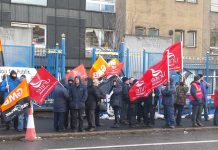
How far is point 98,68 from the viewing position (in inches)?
743

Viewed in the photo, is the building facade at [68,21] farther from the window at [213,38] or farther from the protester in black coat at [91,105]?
the protester in black coat at [91,105]

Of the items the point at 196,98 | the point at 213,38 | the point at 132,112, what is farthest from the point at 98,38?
the point at 132,112

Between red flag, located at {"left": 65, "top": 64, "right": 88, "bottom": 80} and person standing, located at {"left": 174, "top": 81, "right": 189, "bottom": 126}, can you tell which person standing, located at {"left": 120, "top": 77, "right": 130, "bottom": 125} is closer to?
red flag, located at {"left": 65, "top": 64, "right": 88, "bottom": 80}

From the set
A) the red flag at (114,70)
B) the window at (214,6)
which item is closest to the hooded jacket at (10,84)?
the red flag at (114,70)

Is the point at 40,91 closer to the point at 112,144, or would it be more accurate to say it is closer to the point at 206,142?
the point at 112,144

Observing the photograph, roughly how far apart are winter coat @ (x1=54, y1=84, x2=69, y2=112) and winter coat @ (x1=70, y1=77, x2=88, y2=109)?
0.20 metres

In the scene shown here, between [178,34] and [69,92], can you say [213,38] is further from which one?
[69,92]

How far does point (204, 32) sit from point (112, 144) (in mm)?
26291

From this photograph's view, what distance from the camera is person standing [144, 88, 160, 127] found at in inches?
674

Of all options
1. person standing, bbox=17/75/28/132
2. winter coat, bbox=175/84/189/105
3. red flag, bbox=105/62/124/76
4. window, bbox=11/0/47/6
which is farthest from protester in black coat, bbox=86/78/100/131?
window, bbox=11/0/47/6

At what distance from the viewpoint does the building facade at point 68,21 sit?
31547 mm

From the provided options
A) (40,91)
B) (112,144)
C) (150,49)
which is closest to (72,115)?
(40,91)

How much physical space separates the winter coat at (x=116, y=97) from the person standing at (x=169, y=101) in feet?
4.89

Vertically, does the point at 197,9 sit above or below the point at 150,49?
above
